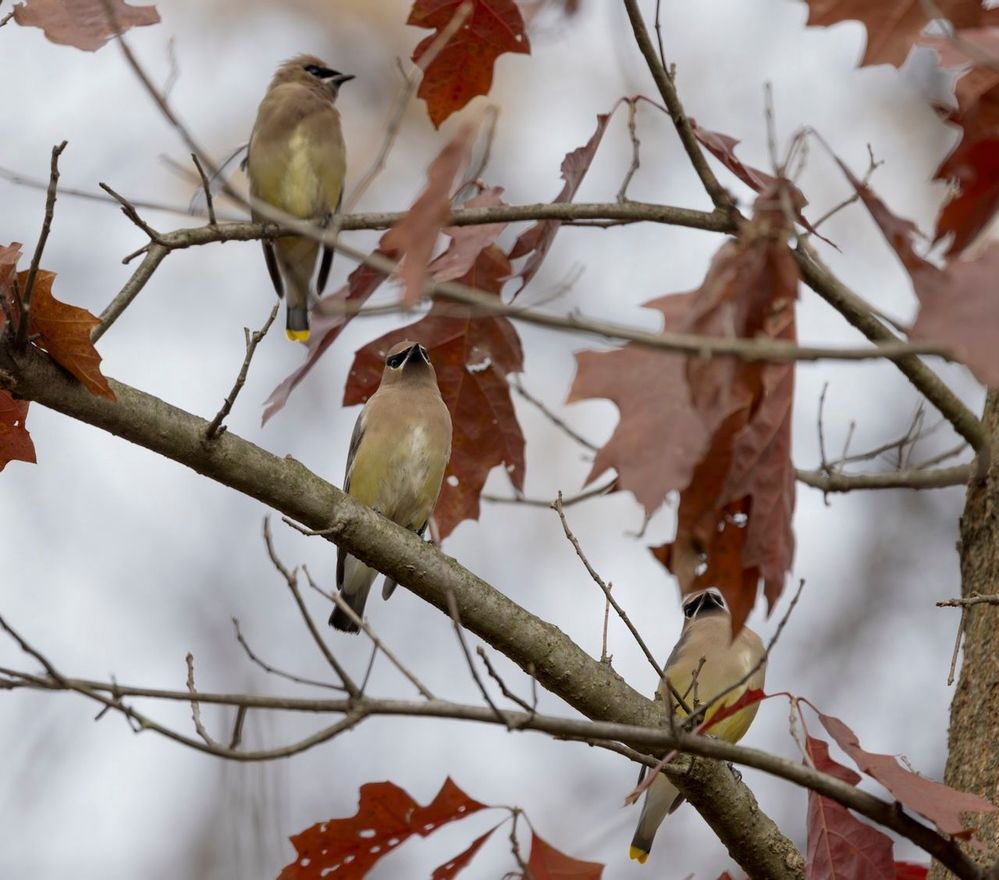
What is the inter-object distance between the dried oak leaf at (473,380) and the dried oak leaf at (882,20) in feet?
5.02

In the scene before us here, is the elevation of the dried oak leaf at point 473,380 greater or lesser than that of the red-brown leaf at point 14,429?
A: greater

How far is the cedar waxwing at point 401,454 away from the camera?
5648 millimetres

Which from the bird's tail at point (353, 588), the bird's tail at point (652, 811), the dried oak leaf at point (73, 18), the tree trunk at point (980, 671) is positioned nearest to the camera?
the dried oak leaf at point (73, 18)

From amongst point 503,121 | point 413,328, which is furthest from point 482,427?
point 503,121

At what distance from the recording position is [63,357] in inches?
126

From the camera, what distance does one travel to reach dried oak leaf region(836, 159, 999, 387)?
1.58 meters

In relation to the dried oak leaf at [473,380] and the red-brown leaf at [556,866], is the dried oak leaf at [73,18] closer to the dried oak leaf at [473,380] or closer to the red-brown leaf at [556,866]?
the dried oak leaf at [473,380]

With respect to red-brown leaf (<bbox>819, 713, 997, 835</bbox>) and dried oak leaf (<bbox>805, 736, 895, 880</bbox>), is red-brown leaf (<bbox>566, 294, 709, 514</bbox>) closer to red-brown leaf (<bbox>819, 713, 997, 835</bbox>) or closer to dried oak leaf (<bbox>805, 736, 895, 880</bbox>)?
red-brown leaf (<bbox>819, 713, 997, 835</bbox>)

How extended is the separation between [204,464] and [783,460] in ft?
5.60

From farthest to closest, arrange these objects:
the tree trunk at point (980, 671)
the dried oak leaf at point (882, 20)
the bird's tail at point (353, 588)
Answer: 1. the bird's tail at point (353, 588)
2. the tree trunk at point (980, 671)
3. the dried oak leaf at point (882, 20)

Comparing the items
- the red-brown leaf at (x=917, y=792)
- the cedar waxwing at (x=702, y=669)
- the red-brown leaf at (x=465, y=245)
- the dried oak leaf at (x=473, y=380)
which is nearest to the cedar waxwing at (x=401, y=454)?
the cedar waxwing at (x=702, y=669)

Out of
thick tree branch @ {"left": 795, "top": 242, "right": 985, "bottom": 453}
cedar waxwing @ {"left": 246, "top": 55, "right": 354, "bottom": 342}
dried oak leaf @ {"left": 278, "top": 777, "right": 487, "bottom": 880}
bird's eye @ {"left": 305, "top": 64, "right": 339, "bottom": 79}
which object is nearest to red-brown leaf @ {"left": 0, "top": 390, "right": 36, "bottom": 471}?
dried oak leaf @ {"left": 278, "top": 777, "right": 487, "bottom": 880}

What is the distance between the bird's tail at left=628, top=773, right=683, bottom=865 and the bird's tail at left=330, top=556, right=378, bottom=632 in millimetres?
1439

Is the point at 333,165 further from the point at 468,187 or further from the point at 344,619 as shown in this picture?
the point at 468,187
